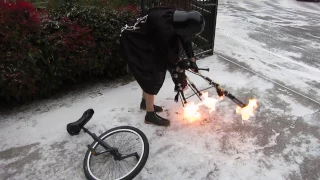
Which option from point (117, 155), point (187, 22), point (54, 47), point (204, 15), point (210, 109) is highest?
point (187, 22)

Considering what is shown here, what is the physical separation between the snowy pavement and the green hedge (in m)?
0.39

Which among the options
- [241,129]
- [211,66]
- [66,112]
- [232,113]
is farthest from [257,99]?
[66,112]

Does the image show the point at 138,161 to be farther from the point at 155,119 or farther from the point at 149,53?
the point at 149,53

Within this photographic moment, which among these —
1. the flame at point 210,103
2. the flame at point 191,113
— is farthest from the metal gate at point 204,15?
the flame at point 191,113

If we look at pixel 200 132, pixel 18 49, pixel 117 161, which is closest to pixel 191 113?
pixel 200 132

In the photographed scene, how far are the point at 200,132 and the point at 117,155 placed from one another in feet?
4.23

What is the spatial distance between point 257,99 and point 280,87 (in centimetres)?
75

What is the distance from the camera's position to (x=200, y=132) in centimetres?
359

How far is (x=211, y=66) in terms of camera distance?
18.9ft

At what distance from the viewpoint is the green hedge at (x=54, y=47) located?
365 cm

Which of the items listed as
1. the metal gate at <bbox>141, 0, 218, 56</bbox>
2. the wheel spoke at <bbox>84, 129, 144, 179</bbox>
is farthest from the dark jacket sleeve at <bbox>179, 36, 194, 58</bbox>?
the metal gate at <bbox>141, 0, 218, 56</bbox>

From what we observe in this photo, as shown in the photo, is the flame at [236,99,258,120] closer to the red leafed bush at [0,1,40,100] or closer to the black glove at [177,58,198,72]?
the black glove at [177,58,198,72]

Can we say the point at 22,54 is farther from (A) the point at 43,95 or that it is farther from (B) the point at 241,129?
(B) the point at 241,129

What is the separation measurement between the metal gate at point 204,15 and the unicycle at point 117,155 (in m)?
2.91
